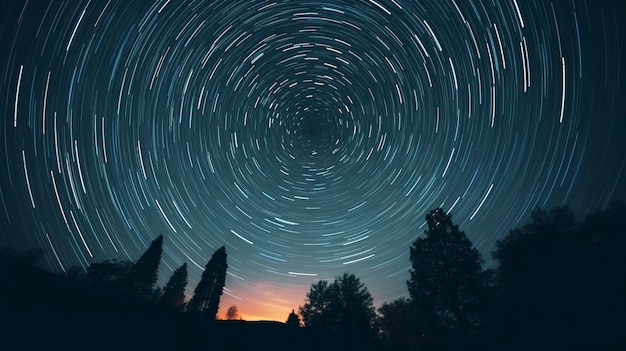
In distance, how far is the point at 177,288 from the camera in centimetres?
4453

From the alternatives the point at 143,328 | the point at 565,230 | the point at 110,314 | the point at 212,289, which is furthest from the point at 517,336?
the point at 212,289

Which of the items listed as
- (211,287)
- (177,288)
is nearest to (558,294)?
(211,287)

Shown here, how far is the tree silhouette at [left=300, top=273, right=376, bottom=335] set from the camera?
23.6 m

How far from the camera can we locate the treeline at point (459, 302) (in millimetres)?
7930

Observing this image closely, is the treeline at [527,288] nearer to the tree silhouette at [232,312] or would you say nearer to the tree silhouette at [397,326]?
Answer: the tree silhouette at [397,326]

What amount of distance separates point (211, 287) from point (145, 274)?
38.6 ft

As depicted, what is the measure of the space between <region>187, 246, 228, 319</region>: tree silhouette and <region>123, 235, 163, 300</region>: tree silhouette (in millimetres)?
8554

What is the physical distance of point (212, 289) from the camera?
35.7 metres

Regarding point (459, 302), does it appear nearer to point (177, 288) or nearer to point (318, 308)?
point (318, 308)

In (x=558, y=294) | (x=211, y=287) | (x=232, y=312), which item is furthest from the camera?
(x=232, y=312)

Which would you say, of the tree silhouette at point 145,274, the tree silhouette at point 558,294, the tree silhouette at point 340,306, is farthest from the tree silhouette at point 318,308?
the tree silhouette at point 145,274

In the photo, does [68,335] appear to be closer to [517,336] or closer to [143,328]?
[143,328]

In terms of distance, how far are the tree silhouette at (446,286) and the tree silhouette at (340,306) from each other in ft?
34.7

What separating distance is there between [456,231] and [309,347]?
12.5 meters
